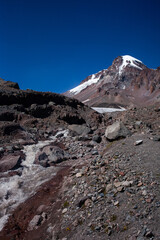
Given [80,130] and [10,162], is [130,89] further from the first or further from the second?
[10,162]

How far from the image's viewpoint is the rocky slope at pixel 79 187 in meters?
4.76

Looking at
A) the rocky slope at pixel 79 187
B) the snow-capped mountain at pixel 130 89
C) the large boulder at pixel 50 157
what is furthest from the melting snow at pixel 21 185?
the snow-capped mountain at pixel 130 89

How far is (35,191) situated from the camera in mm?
8062

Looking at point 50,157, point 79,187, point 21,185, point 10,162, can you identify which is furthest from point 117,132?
point 10,162

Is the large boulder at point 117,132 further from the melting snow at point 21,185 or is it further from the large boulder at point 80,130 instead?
the melting snow at point 21,185

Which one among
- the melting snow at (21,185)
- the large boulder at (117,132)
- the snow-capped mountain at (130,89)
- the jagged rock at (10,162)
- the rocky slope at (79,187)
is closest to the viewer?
the rocky slope at (79,187)

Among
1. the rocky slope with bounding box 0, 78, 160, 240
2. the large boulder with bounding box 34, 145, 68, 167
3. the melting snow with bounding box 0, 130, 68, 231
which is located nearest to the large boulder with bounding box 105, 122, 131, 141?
the rocky slope with bounding box 0, 78, 160, 240

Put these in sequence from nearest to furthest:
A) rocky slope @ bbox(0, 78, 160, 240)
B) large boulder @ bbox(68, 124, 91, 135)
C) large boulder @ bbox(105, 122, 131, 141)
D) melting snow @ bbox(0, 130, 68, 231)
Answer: rocky slope @ bbox(0, 78, 160, 240), melting snow @ bbox(0, 130, 68, 231), large boulder @ bbox(105, 122, 131, 141), large boulder @ bbox(68, 124, 91, 135)

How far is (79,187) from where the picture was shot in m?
7.03

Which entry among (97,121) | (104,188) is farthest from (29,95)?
(104,188)

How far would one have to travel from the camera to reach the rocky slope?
4.76 metres

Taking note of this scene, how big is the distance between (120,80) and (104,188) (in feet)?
548

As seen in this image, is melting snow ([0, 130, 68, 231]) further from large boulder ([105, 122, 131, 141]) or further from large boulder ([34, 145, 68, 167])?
large boulder ([105, 122, 131, 141])

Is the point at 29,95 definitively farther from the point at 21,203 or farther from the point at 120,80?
the point at 120,80
